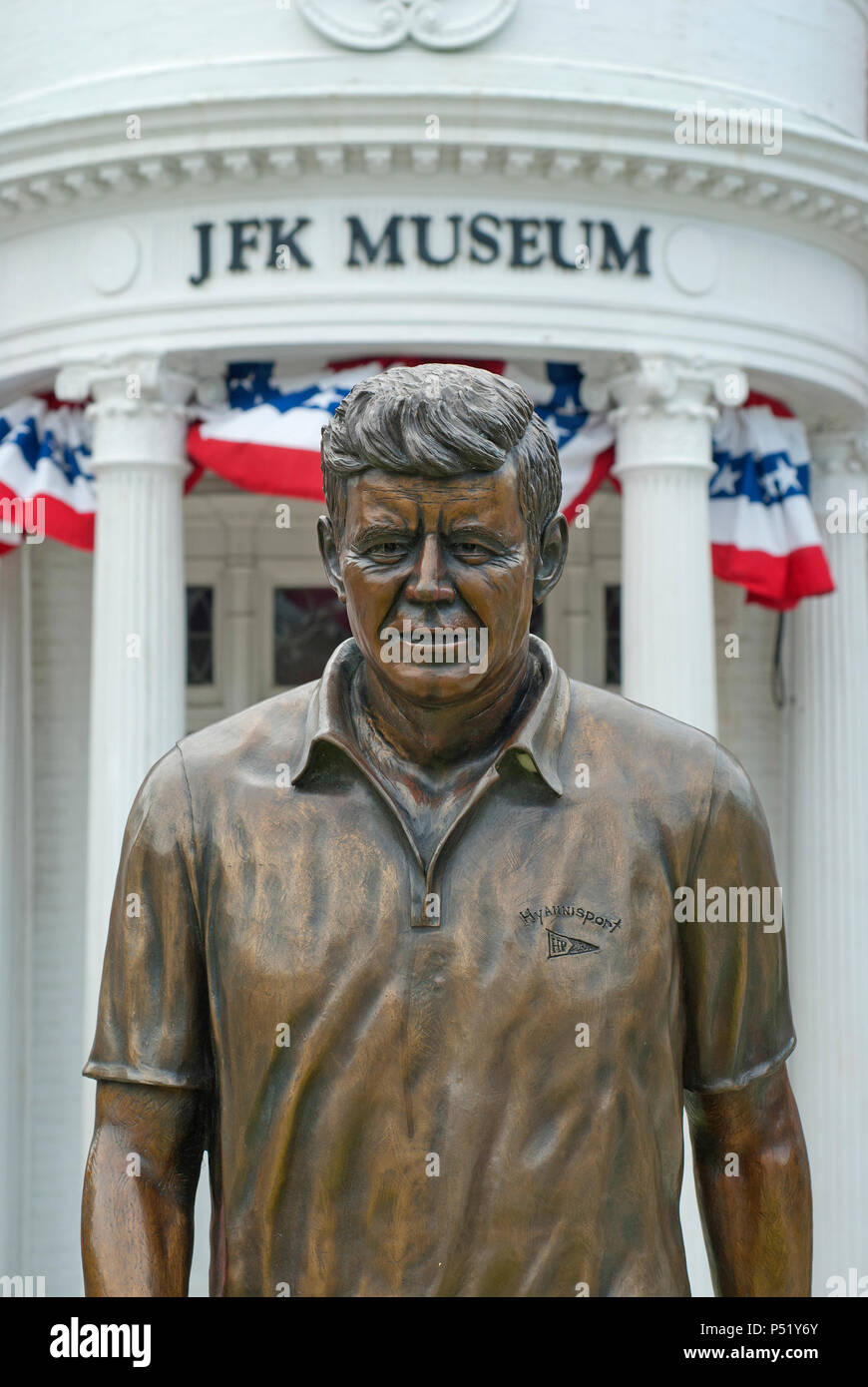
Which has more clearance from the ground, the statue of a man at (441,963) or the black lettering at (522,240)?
the black lettering at (522,240)

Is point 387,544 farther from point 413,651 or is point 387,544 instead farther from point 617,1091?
point 617,1091

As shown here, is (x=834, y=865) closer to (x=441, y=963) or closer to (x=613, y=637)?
(x=613, y=637)

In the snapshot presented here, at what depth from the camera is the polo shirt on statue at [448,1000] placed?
2641 millimetres

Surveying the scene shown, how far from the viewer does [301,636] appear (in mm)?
18406

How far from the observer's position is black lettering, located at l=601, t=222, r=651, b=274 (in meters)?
14.3

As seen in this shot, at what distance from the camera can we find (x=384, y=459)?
8.66 ft

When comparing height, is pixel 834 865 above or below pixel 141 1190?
above

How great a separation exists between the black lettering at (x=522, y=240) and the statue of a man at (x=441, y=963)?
38.2 ft

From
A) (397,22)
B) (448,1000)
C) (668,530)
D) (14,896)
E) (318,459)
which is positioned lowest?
(448,1000)

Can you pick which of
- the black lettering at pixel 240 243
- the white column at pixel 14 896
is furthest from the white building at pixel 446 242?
the white column at pixel 14 896

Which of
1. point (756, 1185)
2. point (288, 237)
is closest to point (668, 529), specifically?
point (288, 237)

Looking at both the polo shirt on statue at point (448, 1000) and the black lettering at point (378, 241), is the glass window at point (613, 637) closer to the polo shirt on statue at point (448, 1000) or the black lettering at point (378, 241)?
the black lettering at point (378, 241)

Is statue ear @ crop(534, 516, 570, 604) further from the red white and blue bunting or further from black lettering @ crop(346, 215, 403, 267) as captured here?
black lettering @ crop(346, 215, 403, 267)

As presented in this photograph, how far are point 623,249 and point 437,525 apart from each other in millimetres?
12154
